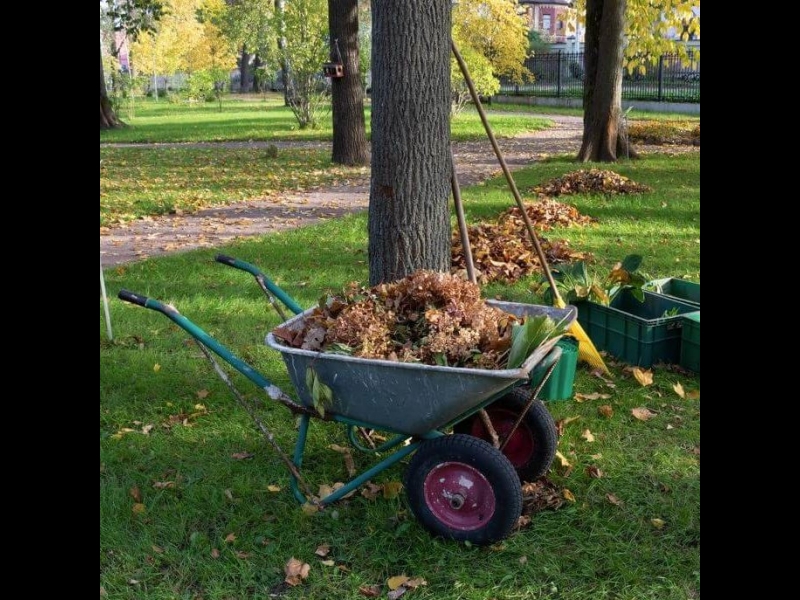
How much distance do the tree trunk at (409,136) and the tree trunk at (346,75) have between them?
31.7ft

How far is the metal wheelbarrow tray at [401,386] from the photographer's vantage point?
115 inches

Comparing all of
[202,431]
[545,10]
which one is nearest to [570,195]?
[202,431]

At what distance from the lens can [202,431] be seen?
167 inches

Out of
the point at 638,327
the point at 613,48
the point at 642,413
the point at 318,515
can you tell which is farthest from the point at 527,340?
the point at 613,48

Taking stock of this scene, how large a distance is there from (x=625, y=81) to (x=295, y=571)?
31.7 m

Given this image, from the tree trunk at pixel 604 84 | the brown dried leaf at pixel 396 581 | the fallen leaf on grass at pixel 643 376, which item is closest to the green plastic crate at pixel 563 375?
the fallen leaf on grass at pixel 643 376

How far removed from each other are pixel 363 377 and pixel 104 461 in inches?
62.9

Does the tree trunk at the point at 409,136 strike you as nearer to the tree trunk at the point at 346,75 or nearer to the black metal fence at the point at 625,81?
the tree trunk at the point at 346,75

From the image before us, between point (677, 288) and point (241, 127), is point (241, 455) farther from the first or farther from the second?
point (241, 127)

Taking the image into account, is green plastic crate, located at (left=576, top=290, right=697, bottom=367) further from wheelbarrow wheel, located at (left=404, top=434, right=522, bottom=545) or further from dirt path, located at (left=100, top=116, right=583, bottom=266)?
dirt path, located at (left=100, top=116, right=583, bottom=266)

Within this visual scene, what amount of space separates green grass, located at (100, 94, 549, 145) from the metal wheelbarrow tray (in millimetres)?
17176

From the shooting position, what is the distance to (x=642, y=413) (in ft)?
14.1

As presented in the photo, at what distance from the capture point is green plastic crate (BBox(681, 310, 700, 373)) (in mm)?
4691
